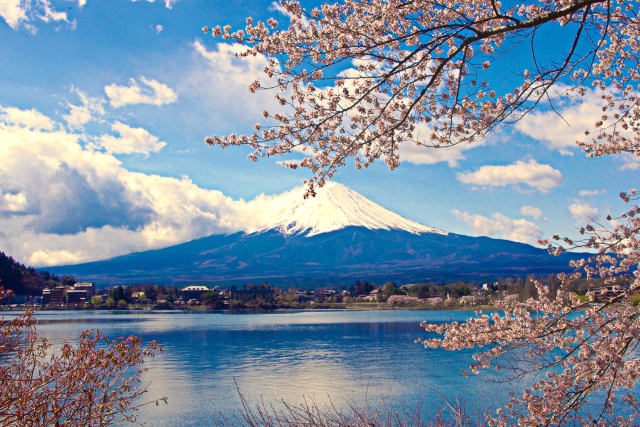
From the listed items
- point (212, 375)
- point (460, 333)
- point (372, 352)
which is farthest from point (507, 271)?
point (460, 333)

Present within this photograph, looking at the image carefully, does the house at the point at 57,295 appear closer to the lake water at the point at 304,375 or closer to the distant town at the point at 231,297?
the distant town at the point at 231,297

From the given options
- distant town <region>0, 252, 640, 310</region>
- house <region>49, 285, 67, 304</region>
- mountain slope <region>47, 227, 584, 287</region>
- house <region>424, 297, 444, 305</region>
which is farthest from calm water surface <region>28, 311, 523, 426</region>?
mountain slope <region>47, 227, 584, 287</region>

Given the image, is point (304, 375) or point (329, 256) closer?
point (304, 375)

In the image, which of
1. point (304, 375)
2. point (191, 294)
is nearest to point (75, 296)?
point (191, 294)

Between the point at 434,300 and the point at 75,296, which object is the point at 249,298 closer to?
the point at 75,296

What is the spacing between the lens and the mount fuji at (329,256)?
114062 mm

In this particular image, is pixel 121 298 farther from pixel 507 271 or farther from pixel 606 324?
pixel 606 324

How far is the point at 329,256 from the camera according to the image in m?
145

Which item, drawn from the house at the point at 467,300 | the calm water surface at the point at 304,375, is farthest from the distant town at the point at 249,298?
the calm water surface at the point at 304,375

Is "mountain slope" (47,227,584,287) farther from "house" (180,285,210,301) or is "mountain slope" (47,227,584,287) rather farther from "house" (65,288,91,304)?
"house" (65,288,91,304)

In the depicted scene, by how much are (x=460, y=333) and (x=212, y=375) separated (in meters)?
15.4

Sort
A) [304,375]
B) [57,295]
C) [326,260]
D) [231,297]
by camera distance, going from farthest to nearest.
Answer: [326,260] < [231,297] < [57,295] < [304,375]

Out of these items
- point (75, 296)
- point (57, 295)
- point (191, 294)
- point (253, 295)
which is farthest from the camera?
point (191, 294)

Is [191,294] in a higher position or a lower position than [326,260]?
lower
